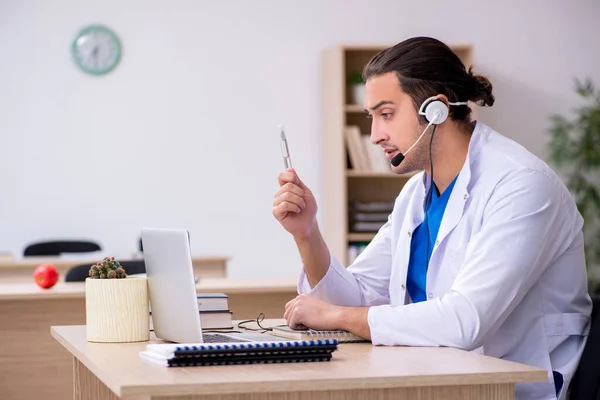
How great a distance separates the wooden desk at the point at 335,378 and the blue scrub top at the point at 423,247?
575 mm

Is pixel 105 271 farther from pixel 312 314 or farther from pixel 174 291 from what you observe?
pixel 312 314

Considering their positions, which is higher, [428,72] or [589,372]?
[428,72]

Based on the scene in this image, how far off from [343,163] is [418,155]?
367 cm

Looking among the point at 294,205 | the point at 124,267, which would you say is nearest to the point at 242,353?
the point at 294,205

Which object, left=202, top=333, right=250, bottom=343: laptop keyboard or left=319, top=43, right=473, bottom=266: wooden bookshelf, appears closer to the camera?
left=202, top=333, right=250, bottom=343: laptop keyboard

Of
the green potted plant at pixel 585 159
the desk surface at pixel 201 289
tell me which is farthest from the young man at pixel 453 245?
the green potted plant at pixel 585 159

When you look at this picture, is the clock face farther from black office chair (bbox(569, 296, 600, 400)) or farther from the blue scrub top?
black office chair (bbox(569, 296, 600, 400))

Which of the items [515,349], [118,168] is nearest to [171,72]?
[118,168]

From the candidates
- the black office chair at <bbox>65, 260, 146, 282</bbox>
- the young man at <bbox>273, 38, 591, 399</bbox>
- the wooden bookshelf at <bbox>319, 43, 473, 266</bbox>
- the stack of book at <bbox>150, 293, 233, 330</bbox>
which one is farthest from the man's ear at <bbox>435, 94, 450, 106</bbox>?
the wooden bookshelf at <bbox>319, 43, 473, 266</bbox>

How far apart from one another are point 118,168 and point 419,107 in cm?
406

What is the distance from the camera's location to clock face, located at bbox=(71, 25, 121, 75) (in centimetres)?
585

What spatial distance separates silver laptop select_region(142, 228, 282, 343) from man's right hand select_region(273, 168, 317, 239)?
319 millimetres

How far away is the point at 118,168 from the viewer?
593 cm

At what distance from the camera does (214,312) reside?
2.12 meters
